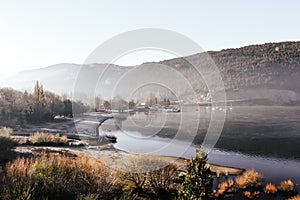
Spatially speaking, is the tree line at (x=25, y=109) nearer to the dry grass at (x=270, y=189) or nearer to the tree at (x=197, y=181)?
the dry grass at (x=270, y=189)

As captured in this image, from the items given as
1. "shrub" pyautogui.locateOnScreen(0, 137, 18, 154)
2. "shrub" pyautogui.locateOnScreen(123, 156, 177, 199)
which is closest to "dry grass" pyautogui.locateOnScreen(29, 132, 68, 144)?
"shrub" pyautogui.locateOnScreen(0, 137, 18, 154)

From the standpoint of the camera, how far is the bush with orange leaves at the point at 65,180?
1350 cm

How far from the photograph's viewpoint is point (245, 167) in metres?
33.1

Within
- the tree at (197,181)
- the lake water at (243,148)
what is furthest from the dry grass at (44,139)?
the tree at (197,181)

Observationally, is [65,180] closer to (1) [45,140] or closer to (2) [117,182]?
(2) [117,182]

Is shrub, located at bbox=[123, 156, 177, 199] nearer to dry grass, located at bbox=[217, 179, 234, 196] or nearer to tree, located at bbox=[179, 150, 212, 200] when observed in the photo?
dry grass, located at bbox=[217, 179, 234, 196]

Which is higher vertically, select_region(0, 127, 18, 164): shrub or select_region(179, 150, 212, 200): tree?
select_region(179, 150, 212, 200): tree

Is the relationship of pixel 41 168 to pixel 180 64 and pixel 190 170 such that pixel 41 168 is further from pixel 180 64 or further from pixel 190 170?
pixel 180 64

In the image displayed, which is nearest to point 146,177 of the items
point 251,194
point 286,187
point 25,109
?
point 251,194

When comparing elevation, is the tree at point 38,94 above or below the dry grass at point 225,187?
above

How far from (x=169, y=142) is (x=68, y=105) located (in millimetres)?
47990

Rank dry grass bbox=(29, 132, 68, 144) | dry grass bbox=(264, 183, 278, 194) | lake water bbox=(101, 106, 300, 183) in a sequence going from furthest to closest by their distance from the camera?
1. dry grass bbox=(29, 132, 68, 144)
2. lake water bbox=(101, 106, 300, 183)
3. dry grass bbox=(264, 183, 278, 194)

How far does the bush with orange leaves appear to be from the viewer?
1350 centimetres

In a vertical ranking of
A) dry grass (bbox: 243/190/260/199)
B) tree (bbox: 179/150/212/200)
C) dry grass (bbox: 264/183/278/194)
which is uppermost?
tree (bbox: 179/150/212/200)
